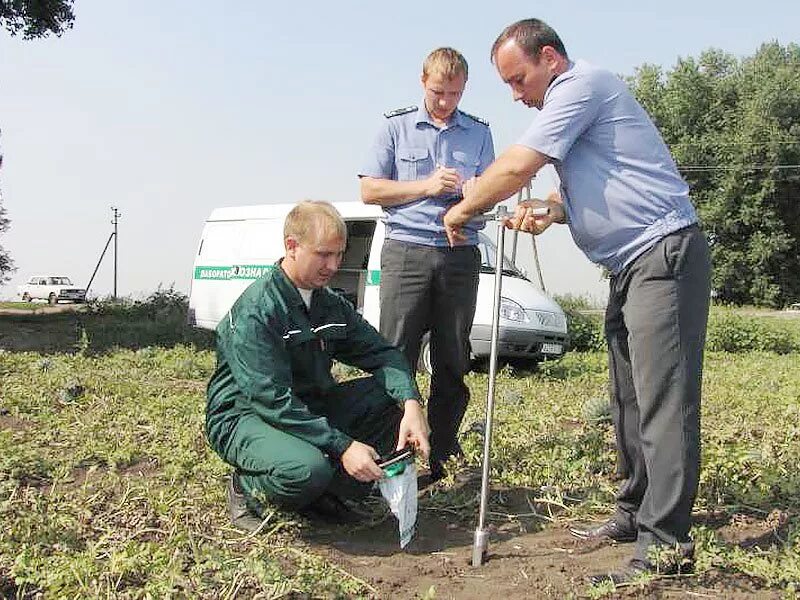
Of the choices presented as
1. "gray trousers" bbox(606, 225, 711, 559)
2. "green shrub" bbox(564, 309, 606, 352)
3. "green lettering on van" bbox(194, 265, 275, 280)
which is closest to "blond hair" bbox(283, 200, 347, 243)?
"gray trousers" bbox(606, 225, 711, 559)

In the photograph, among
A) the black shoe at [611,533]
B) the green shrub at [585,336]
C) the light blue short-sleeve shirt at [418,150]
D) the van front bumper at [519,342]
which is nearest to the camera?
the black shoe at [611,533]

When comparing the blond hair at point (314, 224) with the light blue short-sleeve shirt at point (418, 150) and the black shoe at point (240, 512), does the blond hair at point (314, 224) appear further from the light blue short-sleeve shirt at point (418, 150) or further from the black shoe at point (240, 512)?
the black shoe at point (240, 512)

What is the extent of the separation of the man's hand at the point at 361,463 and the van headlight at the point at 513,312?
667 cm

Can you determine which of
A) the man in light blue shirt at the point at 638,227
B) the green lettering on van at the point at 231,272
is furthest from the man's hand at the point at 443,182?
the green lettering on van at the point at 231,272

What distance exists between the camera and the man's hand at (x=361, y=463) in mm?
3264

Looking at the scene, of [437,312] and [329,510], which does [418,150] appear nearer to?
[437,312]

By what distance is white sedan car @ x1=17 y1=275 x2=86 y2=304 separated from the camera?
137 ft

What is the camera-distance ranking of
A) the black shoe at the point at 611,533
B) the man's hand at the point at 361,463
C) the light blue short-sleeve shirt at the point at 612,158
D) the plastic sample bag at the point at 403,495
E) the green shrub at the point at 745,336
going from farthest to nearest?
the green shrub at the point at 745,336, the black shoe at the point at 611,533, the plastic sample bag at the point at 403,495, the man's hand at the point at 361,463, the light blue short-sleeve shirt at the point at 612,158

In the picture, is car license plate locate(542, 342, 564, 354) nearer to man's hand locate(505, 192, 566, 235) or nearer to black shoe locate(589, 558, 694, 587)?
man's hand locate(505, 192, 566, 235)

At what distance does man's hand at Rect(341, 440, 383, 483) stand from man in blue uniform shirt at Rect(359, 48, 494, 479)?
108 cm

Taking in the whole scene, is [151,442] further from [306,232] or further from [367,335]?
[306,232]

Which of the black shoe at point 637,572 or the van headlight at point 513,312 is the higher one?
the van headlight at point 513,312

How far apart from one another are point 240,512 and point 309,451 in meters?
0.52

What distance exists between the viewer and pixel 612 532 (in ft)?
11.6
